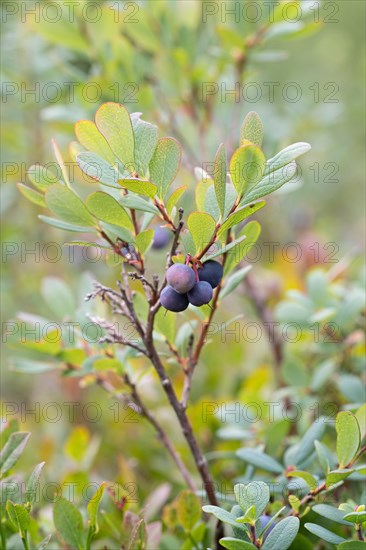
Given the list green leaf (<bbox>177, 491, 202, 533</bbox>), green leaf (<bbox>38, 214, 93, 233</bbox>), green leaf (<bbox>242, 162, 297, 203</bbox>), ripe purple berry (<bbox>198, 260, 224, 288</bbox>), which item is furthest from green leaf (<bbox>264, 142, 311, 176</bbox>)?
green leaf (<bbox>177, 491, 202, 533</bbox>)

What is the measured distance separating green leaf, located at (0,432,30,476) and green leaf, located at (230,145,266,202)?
0.40 metres

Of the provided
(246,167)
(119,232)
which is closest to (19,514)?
(119,232)

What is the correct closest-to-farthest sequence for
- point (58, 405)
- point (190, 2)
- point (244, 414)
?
point (244, 414) → point (190, 2) → point (58, 405)

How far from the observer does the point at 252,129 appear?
689 mm

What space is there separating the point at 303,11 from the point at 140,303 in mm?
740

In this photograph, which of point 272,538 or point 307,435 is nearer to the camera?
point 272,538

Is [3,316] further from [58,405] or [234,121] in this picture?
[234,121]

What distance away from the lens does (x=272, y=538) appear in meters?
0.69

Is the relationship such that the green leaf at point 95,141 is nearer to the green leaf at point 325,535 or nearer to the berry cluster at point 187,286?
the berry cluster at point 187,286

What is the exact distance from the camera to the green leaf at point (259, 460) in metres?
0.87

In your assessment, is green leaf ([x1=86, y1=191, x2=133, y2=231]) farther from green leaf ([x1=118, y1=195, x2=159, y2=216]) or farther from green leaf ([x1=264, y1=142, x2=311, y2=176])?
A: green leaf ([x1=264, y1=142, x2=311, y2=176])

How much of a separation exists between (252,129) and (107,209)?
0.18 m

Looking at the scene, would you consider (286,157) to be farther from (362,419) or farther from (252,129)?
(362,419)

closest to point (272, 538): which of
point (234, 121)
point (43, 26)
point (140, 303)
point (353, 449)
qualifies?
point (353, 449)
